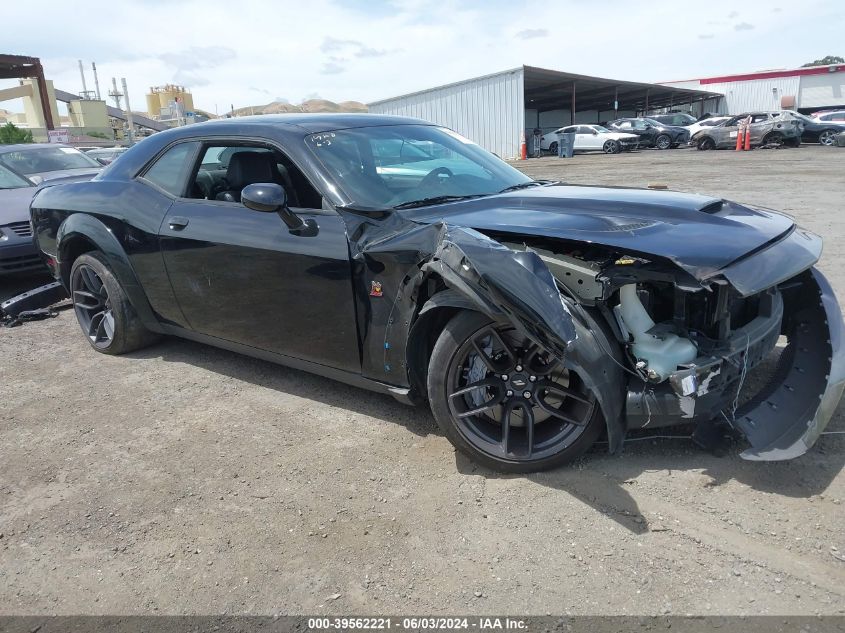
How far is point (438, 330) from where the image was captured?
2955 mm

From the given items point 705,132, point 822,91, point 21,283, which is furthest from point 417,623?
point 822,91

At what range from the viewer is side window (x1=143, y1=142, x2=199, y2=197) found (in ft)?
13.2

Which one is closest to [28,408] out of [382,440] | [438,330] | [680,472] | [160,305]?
[160,305]

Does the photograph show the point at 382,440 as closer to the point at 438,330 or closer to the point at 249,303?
the point at 438,330

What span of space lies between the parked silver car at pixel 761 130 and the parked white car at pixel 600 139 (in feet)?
10.6

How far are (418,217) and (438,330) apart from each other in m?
0.58

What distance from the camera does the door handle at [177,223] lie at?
3.84 metres

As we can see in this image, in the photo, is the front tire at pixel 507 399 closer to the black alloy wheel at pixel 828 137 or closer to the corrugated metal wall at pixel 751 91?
the black alloy wheel at pixel 828 137

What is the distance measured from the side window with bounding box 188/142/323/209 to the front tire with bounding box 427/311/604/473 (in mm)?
1263

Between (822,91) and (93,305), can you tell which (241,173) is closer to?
(93,305)

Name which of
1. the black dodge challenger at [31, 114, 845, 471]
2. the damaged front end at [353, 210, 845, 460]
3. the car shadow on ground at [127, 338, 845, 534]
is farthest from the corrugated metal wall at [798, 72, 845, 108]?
the damaged front end at [353, 210, 845, 460]

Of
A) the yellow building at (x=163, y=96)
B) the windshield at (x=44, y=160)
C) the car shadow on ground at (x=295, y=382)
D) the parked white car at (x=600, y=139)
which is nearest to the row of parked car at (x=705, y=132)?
the parked white car at (x=600, y=139)

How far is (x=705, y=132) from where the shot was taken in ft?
92.4

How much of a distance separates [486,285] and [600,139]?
98.9 feet
